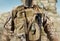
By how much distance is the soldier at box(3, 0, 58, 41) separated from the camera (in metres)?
4.71

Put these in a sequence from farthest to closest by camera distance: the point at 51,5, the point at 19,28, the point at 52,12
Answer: the point at 51,5, the point at 52,12, the point at 19,28

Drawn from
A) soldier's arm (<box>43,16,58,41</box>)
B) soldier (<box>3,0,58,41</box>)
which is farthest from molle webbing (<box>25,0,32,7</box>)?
soldier's arm (<box>43,16,58,41</box>)

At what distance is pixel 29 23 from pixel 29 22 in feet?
0.05

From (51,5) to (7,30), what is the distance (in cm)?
1775

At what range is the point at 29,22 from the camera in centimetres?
479

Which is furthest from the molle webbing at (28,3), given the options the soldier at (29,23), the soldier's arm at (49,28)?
the soldier's arm at (49,28)

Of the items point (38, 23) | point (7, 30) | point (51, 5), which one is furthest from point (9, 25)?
point (51, 5)

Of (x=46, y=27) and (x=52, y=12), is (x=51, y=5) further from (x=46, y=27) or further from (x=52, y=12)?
(x=46, y=27)

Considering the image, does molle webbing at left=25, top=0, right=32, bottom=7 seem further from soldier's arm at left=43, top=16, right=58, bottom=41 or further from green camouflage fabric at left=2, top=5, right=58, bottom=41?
soldier's arm at left=43, top=16, right=58, bottom=41

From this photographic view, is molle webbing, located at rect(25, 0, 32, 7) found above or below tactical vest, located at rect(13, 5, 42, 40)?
above

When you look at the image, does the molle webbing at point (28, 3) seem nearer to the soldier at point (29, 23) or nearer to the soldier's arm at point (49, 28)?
the soldier at point (29, 23)

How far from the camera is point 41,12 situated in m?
4.81

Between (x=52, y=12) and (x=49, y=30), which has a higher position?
(x=49, y=30)

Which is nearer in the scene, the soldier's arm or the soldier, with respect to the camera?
the soldier
